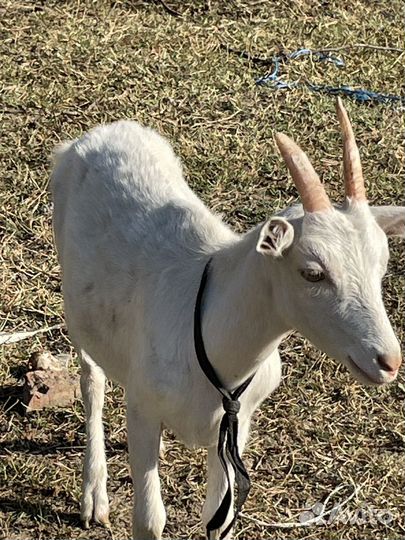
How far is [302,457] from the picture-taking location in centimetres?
540

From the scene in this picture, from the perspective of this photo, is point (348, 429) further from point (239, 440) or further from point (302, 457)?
point (239, 440)

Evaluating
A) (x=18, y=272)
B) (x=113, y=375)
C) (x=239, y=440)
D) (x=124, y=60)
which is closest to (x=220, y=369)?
(x=239, y=440)

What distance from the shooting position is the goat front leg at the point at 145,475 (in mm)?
4270

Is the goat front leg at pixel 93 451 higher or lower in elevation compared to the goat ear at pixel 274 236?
lower

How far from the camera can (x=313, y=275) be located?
3.45 metres

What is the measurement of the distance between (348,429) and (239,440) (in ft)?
4.52

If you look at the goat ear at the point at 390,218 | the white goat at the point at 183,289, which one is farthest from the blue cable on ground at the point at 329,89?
the goat ear at the point at 390,218

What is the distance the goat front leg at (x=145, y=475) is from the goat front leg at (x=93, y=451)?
0.55 meters

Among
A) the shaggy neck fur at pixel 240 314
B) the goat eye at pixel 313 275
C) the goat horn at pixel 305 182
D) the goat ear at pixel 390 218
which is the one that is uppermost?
the goat horn at pixel 305 182

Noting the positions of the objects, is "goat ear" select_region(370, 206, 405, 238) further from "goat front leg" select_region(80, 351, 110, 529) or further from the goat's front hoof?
the goat's front hoof

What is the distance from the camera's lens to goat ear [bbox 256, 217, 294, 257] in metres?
3.37

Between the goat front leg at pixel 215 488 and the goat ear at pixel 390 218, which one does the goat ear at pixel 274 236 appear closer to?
the goat ear at pixel 390 218

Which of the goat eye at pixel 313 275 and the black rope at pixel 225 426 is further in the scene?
the black rope at pixel 225 426

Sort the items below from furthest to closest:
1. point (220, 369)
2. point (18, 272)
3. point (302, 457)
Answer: point (18, 272), point (302, 457), point (220, 369)
